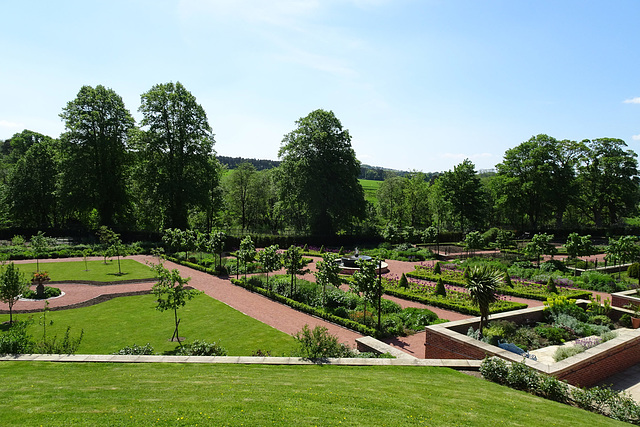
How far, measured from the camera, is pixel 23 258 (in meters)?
35.6

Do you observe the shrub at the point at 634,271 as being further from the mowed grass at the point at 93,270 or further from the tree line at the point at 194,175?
the mowed grass at the point at 93,270

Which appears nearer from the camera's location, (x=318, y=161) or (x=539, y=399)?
(x=539, y=399)

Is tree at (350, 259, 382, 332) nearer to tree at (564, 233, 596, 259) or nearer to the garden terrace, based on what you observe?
the garden terrace

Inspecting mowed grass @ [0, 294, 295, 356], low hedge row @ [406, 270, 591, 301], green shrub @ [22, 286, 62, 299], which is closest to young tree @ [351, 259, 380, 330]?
mowed grass @ [0, 294, 295, 356]

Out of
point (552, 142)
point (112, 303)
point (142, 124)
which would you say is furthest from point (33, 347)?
point (552, 142)

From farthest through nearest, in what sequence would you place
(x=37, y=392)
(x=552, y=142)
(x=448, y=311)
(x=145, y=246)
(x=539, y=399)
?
(x=552, y=142) < (x=145, y=246) < (x=448, y=311) < (x=539, y=399) < (x=37, y=392)

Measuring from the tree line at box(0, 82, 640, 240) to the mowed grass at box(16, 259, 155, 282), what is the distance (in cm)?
1093

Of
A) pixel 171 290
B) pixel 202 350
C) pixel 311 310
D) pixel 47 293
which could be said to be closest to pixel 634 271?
pixel 311 310

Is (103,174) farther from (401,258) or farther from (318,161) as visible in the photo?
(401,258)

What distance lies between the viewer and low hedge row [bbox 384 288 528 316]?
1875 centimetres

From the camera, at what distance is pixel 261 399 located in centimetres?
707

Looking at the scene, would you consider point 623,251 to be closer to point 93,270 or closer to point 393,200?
point 93,270

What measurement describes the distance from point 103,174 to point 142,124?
7.66 m

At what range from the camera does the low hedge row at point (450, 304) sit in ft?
61.5
